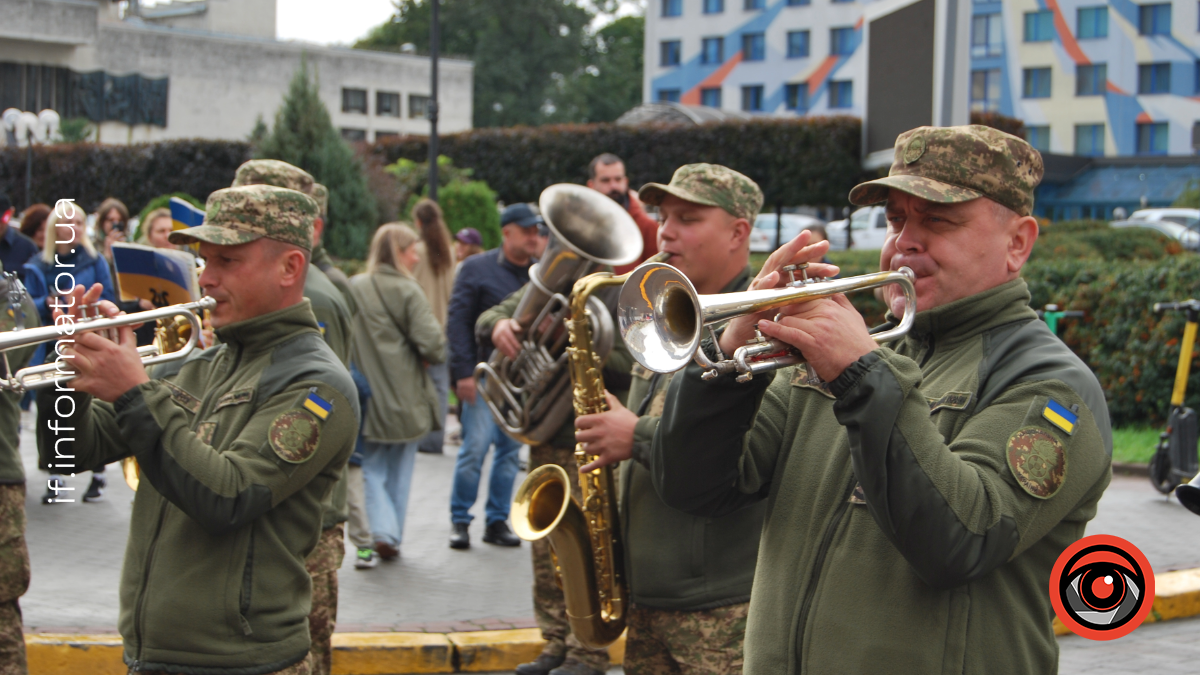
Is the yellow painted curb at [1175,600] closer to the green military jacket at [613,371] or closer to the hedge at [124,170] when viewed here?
the green military jacket at [613,371]

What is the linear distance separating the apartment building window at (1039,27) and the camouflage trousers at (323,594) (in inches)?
2281

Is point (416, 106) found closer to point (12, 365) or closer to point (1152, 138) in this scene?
point (1152, 138)

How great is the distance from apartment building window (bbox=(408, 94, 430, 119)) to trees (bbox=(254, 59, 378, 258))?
4027 centimetres

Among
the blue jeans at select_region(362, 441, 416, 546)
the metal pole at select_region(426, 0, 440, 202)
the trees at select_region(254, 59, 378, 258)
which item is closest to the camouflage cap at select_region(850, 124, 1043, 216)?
the blue jeans at select_region(362, 441, 416, 546)

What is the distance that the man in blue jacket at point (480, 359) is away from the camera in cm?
697

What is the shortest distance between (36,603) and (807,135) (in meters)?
22.3

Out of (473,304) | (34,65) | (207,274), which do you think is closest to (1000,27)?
(34,65)

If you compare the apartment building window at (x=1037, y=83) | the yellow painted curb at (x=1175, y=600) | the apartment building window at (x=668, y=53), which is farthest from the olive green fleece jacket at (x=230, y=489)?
the apartment building window at (x=668, y=53)

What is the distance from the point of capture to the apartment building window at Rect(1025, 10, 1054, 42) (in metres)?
55.4

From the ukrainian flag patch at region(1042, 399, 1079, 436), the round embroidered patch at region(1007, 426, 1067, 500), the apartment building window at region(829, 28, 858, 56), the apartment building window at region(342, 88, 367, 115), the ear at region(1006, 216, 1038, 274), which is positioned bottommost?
the round embroidered patch at region(1007, 426, 1067, 500)

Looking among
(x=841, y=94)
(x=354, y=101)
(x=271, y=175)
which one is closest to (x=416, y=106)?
(x=354, y=101)

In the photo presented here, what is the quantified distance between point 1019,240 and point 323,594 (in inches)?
117

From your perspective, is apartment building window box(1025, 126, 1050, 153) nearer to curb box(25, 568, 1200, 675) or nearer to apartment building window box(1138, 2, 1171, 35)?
apartment building window box(1138, 2, 1171, 35)

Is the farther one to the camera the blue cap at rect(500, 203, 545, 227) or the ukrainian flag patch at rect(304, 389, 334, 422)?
the blue cap at rect(500, 203, 545, 227)
